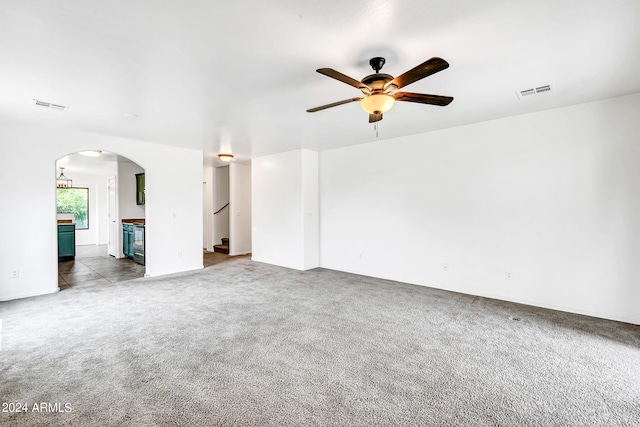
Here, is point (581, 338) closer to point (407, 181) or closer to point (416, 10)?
point (407, 181)

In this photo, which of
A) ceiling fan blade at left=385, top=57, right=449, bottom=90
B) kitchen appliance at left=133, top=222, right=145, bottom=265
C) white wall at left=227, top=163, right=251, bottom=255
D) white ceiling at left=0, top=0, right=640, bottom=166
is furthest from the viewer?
white wall at left=227, top=163, right=251, bottom=255

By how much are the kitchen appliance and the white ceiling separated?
318cm

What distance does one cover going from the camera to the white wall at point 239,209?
26.6 ft

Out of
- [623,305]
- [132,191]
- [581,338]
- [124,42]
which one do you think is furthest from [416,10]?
[132,191]

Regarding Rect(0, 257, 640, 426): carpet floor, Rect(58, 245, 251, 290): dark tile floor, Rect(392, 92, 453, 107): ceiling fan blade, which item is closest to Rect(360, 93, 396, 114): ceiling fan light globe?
Rect(392, 92, 453, 107): ceiling fan blade

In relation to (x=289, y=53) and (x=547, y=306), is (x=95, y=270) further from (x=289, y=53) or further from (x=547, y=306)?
(x=547, y=306)

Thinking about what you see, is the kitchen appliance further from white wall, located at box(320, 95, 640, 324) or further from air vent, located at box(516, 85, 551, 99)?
air vent, located at box(516, 85, 551, 99)

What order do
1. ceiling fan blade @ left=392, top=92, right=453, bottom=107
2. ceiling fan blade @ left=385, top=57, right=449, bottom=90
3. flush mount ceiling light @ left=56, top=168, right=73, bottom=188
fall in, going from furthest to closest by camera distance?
flush mount ceiling light @ left=56, top=168, right=73, bottom=188 → ceiling fan blade @ left=392, top=92, right=453, bottom=107 → ceiling fan blade @ left=385, top=57, right=449, bottom=90

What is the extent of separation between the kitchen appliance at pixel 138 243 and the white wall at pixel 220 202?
2330 mm

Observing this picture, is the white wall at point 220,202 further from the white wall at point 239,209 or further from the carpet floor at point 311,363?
the carpet floor at point 311,363

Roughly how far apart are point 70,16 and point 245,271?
4828 millimetres

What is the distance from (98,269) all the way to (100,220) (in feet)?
16.8

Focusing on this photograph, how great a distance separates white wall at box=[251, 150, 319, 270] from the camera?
625 cm

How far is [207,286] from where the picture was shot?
16.3 ft
